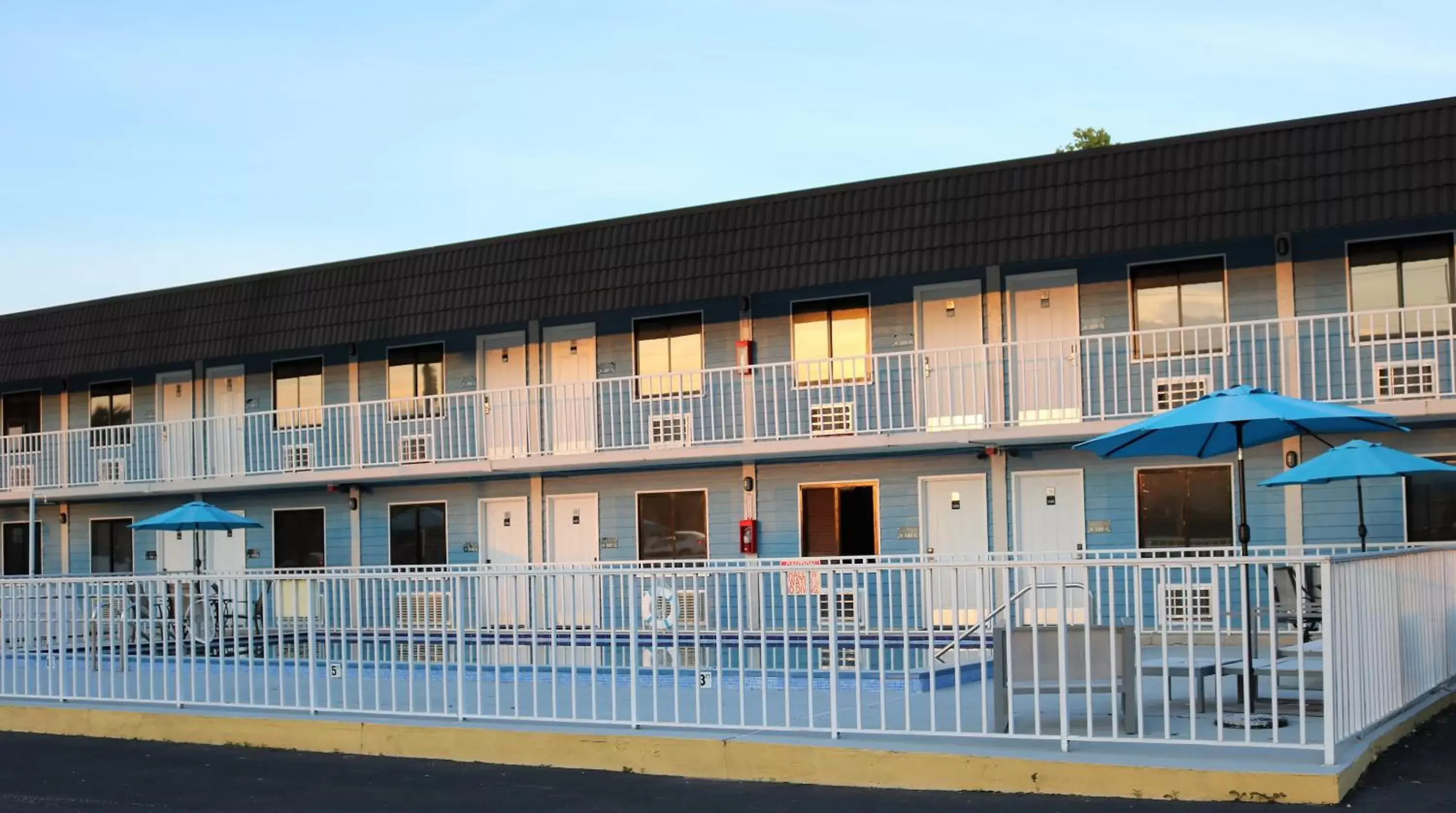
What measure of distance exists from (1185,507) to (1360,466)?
589cm

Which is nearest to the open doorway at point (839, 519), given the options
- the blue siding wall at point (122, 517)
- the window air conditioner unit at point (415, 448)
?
the window air conditioner unit at point (415, 448)

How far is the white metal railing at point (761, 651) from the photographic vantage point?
397 inches

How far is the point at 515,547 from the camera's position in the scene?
2812 cm

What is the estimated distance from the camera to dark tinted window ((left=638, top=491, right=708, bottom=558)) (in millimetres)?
26109

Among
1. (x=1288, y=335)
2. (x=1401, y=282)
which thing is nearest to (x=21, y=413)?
(x=1288, y=335)

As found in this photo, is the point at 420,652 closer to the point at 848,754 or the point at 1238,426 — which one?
the point at 848,754

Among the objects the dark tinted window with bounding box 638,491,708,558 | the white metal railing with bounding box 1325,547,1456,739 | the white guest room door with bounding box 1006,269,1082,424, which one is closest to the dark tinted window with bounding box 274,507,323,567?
the dark tinted window with bounding box 638,491,708,558

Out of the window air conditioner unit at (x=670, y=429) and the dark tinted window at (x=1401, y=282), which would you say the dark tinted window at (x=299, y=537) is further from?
the dark tinted window at (x=1401, y=282)

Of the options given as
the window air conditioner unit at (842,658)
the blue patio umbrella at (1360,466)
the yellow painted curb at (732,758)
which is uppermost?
the blue patio umbrella at (1360,466)

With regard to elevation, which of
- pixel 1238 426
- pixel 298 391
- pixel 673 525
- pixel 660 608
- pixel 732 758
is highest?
pixel 298 391

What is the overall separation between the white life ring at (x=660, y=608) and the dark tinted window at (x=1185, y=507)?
35.4 feet

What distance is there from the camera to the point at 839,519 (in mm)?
24844

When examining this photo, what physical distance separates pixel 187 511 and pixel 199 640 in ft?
34.8

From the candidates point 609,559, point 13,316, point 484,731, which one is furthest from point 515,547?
point 484,731
